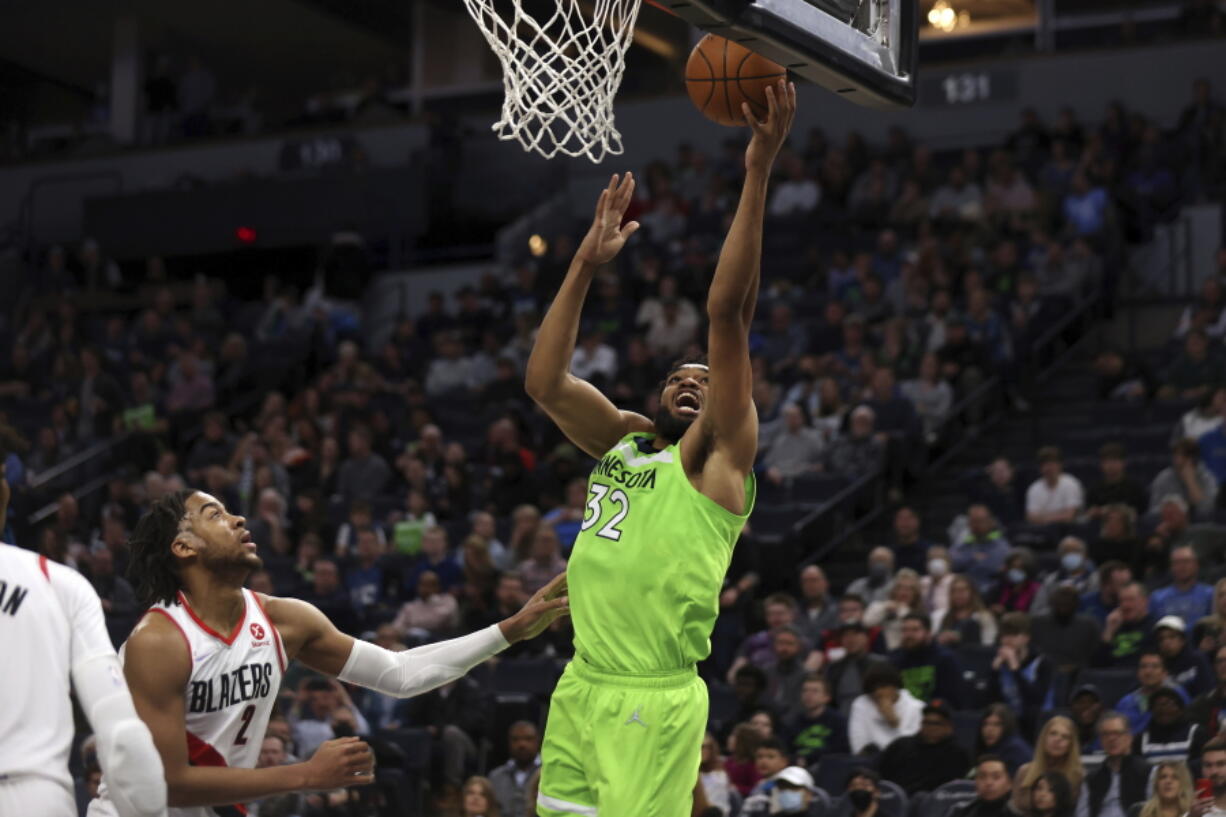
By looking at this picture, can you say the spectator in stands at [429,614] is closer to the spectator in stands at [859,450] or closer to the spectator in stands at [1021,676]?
the spectator in stands at [859,450]

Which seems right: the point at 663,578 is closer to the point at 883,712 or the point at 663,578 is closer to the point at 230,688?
the point at 230,688

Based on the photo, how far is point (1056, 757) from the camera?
847 centimetres

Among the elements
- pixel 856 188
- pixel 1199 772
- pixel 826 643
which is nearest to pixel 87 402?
pixel 856 188

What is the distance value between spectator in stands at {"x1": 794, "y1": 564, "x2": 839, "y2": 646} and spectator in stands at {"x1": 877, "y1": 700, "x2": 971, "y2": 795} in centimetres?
199

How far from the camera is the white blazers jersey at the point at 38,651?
12.8 ft

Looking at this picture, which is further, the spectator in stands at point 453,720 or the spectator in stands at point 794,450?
the spectator in stands at point 794,450

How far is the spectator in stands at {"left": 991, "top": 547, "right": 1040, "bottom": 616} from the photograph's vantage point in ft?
35.4

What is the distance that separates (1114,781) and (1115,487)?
3674 millimetres

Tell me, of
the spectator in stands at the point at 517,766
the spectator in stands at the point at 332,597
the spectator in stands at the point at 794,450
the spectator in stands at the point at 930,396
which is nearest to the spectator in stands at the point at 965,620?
the spectator in stands at the point at 517,766

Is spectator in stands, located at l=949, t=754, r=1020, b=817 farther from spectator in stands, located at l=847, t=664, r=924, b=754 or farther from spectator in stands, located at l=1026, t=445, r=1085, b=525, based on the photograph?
spectator in stands, located at l=1026, t=445, r=1085, b=525

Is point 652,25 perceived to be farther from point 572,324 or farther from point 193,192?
point 572,324

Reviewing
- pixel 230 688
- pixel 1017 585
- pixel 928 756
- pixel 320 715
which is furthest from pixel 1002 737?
pixel 230 688

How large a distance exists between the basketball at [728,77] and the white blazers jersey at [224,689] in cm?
223

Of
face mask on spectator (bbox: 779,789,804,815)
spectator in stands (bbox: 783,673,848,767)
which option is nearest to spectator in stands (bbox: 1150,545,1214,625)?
spectator in stands (bbox: 783,673,848,767)
